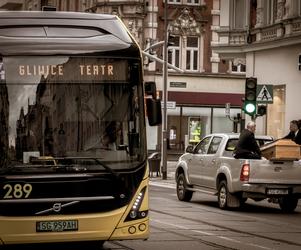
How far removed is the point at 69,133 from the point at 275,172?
9249 millimetres

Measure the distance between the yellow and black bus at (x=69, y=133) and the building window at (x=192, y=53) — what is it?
43.6 m

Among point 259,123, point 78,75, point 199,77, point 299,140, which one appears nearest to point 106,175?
point 78,75

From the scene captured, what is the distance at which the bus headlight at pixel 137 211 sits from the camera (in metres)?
10.5

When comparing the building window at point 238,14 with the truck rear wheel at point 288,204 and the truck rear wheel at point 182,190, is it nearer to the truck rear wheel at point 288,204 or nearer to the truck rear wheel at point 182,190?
the truck rear wheel at point 182,190

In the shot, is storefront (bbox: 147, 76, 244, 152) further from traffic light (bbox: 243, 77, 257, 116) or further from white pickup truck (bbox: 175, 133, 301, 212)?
white pickup truck (bbox: 175, 133, 301, 212)

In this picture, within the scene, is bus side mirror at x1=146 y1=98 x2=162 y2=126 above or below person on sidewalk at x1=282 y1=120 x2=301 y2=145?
above

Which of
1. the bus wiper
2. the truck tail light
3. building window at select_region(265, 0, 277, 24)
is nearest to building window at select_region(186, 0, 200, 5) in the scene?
building window at select_region(265, 0, 277, 24)

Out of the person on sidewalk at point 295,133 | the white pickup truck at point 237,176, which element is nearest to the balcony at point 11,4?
the person on sidewalk at point 295,133

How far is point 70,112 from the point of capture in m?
10.4

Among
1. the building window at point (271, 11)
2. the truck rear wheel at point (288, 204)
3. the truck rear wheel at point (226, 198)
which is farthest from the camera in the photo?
the building window at point (271, 11)

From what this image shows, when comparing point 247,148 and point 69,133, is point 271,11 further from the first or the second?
point 69,133

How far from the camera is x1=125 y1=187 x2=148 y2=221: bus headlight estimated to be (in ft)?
34.5

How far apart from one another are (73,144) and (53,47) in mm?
1212

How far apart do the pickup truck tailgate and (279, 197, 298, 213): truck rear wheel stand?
0.95 m
